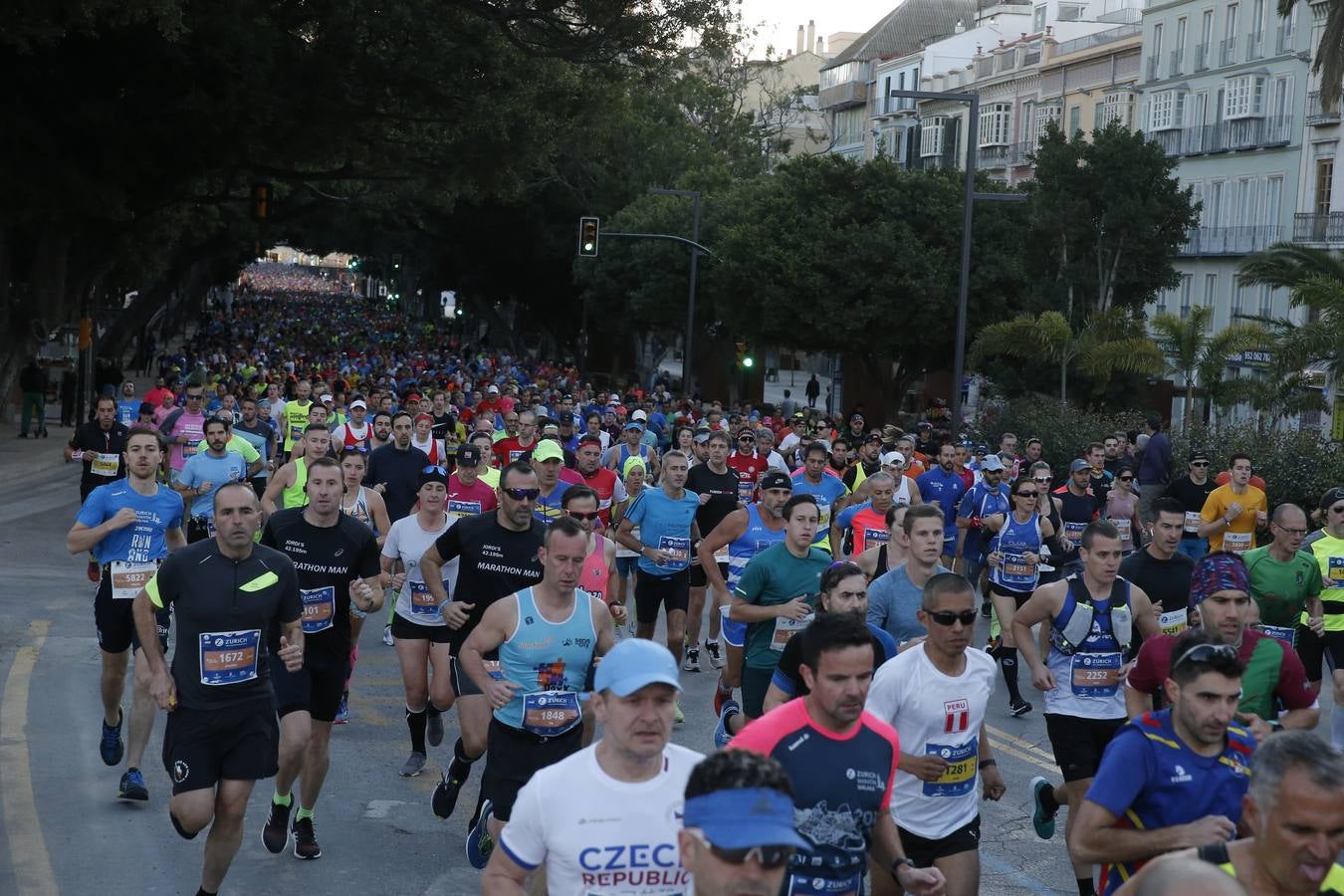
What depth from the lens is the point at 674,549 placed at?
1235 cm

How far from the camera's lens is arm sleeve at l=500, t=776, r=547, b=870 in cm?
443

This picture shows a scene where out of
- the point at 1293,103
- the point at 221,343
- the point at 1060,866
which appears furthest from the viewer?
the point at 221,343

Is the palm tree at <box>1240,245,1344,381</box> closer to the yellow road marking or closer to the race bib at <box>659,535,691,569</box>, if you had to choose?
the race bib at <box>659,535,691,569</box>

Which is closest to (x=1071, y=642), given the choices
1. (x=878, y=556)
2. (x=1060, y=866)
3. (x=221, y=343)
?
(x=1060, y=866)

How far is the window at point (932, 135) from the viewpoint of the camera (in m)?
69.1

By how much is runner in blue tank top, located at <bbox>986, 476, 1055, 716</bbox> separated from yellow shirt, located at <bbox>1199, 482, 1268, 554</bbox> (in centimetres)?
153

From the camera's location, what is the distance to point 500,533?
877 centimetres

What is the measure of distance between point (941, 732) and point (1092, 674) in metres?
1.86

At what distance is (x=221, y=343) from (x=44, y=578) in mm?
53999

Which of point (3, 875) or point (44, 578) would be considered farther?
point (44, 578)

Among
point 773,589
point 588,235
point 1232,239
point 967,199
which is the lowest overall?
point 773,589

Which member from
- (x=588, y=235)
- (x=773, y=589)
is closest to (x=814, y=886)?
(x=773, y=589)

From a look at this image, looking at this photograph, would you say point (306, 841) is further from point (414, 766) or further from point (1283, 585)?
point (1283, 585)

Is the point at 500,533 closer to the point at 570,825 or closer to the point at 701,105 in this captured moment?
the point at 570,825
